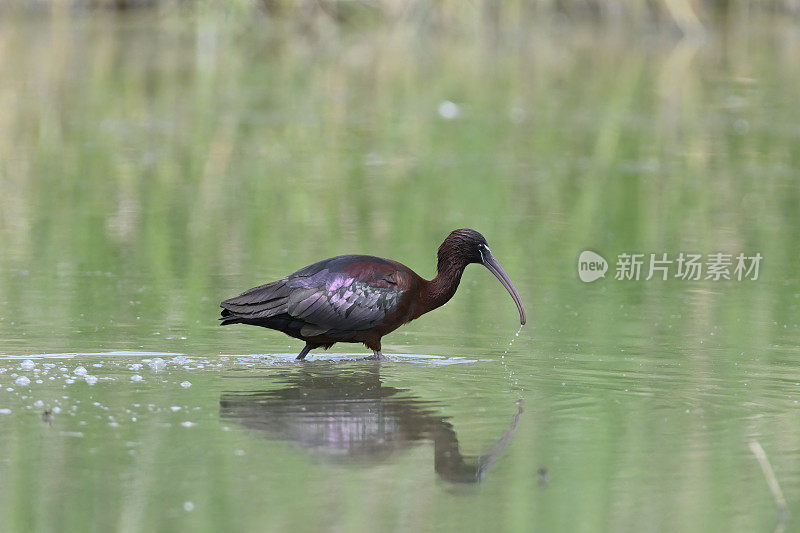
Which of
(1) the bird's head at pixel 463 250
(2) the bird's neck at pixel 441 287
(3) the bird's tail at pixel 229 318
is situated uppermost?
(1) the bird's head at pixel 463 250

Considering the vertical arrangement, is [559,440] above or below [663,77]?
below

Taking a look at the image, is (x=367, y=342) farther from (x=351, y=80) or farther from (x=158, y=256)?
(x=351, y=80)

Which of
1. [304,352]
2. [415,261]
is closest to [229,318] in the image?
[304,352]

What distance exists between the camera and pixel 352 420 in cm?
652

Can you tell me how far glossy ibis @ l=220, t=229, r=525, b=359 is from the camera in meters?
7.75

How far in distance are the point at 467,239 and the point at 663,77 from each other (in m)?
15.8

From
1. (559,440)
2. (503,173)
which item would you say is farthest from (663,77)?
(559,440)

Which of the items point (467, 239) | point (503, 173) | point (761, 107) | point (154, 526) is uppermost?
point (761, 107)

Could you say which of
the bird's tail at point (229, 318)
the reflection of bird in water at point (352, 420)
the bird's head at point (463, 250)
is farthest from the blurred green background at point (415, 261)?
the bird's head at point (463, 250)

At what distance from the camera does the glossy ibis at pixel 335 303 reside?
7.75 meters

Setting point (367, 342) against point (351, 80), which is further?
point (351, 80)

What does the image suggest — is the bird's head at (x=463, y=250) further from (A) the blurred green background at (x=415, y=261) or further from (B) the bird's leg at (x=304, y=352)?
(B) the bird's leg at (x=304, y=352)

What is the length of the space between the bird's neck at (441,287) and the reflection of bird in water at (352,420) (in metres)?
0.84

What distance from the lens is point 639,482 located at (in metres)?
5.60
